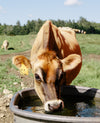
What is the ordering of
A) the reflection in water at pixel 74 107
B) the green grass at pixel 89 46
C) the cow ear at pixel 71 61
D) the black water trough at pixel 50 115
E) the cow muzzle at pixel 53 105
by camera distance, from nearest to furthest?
1. the black water trough at pixel 50 115
2. the cow muzzle at pixel 53 105
3. the reflection in water at pixel 74 107
4. the cow ear at pixel 71 61
5. the green grass at pixel 89 46

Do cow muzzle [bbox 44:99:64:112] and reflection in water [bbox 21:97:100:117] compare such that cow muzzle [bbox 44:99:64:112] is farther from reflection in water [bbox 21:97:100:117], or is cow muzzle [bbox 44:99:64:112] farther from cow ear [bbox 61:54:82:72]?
cow ear [bbox 61:54:82:72]

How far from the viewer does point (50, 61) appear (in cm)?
321

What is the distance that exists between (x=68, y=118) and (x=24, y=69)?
196 cm

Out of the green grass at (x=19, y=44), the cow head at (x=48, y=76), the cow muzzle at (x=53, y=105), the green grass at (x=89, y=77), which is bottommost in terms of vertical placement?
the green grass at (x=89, y=77)

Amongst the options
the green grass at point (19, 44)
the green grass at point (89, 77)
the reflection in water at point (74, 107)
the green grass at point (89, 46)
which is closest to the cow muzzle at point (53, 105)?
the reflection in water at point (74, 107)

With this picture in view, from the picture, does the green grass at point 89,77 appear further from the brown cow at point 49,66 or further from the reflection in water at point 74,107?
the brown cow at point 49,66

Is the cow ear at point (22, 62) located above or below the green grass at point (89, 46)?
above

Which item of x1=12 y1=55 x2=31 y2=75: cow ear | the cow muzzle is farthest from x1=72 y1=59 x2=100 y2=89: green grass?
the cow muzzle

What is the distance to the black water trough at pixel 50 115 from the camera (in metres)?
2.01

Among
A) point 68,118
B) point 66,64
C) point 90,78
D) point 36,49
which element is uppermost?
point 36,49

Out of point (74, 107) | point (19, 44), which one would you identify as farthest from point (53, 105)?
point (19, 44)

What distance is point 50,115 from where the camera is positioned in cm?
205

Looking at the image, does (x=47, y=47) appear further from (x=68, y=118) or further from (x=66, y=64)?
(x=68, y=118)

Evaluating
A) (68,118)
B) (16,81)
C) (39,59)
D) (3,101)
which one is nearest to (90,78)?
(16,81)
